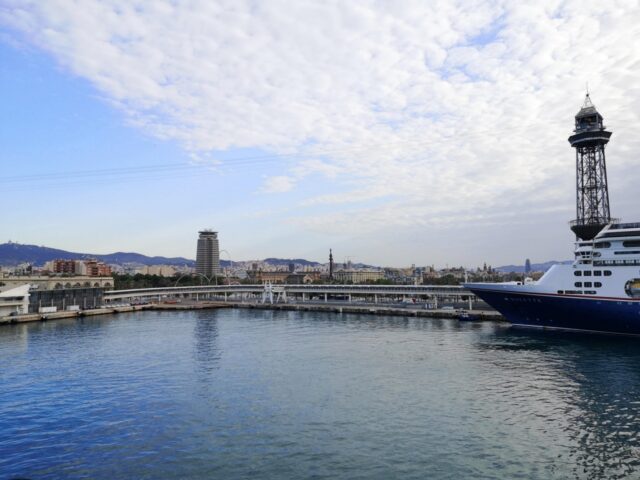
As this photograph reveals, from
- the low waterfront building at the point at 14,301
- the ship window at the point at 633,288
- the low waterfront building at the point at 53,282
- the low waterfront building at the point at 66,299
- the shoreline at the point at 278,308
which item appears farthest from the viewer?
the low waterfront building at the point at 53,282

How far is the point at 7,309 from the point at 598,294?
282ft

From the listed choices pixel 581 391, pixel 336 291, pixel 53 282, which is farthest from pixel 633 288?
pixel 53 282

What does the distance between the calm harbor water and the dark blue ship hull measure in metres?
2.40

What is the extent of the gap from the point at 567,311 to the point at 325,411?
36269mm

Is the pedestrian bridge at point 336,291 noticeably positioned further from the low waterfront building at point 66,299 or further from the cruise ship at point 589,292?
the cruise ship at point 589,292

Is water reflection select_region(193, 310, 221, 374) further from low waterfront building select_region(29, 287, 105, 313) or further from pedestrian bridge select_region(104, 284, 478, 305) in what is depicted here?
pedestrian bridge select_region(104, 284, 478, 305)

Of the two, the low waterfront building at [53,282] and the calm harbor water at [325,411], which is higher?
the low waterfront building at [53,282]

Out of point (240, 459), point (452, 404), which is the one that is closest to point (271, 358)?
point (452, 404)

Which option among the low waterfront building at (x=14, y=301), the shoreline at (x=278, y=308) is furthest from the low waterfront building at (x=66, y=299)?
the shoreline at (x=278, y=308)

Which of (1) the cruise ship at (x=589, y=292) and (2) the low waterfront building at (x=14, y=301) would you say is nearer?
(1) the cruise ship at (x=589, y=292)

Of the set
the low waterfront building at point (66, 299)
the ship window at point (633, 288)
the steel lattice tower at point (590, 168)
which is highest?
the steel lattice tower at point (590, 168)

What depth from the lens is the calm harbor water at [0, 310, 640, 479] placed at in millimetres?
17297

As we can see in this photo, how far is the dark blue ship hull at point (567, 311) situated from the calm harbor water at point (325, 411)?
7.86ft

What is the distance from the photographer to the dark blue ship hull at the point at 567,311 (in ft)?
147
